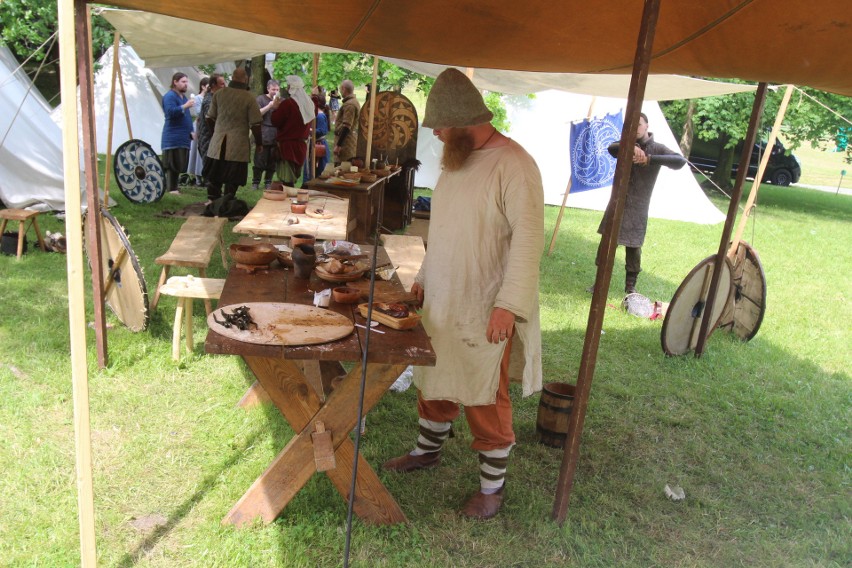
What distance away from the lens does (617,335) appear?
218 inches

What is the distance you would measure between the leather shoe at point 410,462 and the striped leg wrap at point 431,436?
0.02m

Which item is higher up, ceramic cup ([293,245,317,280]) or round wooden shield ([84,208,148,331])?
ceramic cup ([293,245,317,280])

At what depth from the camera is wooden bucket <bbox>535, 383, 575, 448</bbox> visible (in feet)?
11.8

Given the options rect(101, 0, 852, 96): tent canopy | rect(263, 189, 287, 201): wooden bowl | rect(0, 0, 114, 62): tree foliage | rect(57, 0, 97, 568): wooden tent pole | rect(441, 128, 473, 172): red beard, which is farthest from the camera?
rect(0, 0, 114, 62): tree foliage

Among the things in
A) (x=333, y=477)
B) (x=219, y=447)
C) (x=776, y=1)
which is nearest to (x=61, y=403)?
(x=219, y=447)

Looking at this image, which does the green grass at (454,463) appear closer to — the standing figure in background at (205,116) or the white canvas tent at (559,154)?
the standing figure in background at (205,116)

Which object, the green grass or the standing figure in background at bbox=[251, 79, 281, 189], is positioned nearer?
the green grass

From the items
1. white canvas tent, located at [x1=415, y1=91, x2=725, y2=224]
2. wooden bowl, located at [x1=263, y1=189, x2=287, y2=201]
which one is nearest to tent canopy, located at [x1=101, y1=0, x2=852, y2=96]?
wooden bowl, located at [x1=263, y1=189, x2=287, y2=201]

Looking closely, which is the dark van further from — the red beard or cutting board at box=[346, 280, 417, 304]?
the red beard

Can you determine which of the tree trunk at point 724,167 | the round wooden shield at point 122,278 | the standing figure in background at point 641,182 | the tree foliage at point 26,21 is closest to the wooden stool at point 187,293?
the round wooden shield at point 122,278

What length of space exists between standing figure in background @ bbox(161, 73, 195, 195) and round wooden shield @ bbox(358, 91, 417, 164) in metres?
2.41

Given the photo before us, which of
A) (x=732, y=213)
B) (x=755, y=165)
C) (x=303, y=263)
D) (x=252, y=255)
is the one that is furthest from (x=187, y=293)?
(x=755, y=165)

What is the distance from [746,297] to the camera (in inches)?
218

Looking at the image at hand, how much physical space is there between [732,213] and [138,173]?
699 centimetres
